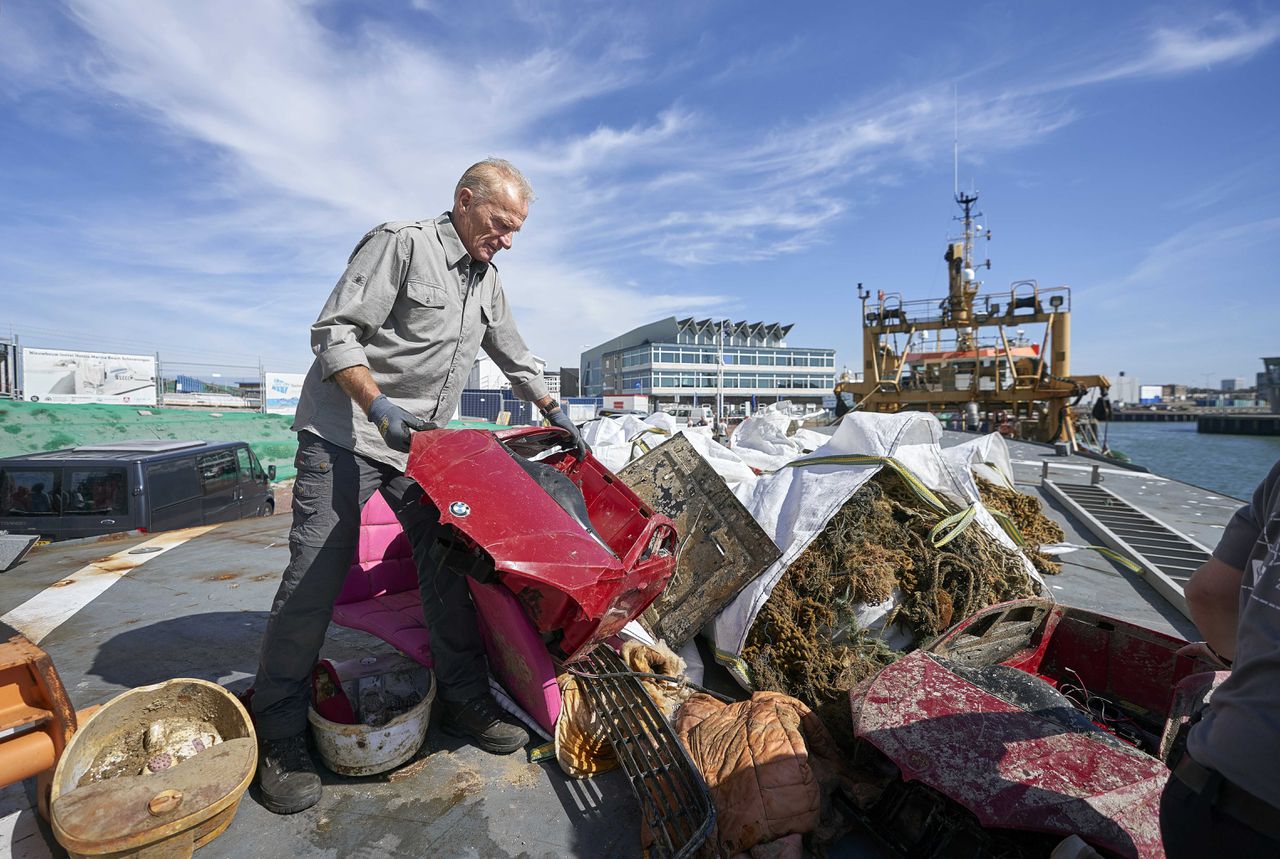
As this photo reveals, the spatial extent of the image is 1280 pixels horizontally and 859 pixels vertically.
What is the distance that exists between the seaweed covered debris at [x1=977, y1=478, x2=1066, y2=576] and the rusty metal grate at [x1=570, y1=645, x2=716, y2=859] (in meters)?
3.39

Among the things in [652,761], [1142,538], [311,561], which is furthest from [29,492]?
[1142,538]

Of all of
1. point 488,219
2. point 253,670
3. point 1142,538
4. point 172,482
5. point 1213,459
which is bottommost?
point 1213,459

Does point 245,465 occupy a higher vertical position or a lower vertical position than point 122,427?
lower

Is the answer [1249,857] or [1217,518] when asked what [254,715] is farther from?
[1217,518]

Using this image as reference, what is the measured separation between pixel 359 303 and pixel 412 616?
1.48m

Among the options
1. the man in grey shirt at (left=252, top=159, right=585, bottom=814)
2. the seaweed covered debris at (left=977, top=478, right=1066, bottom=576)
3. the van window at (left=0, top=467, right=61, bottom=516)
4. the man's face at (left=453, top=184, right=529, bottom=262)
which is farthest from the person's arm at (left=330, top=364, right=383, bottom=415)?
the van window at (left=0, top=467, right=61, bottom=516)

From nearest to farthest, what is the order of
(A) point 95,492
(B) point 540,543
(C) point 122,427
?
(B) point 540,543 < (A) point 95,492 < (C) point 122,427

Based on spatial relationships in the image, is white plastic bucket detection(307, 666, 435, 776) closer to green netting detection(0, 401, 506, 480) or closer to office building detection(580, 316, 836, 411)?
green netting detection(0, 401, 506, 480)

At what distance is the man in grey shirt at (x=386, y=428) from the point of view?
2.12 meters

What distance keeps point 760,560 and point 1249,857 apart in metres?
2.02

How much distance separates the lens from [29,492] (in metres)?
6.28

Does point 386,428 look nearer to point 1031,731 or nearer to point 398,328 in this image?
point 398,328

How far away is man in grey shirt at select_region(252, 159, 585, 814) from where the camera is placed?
2.12 metres

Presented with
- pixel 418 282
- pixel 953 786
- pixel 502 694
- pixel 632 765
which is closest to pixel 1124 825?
pixel 953 786
